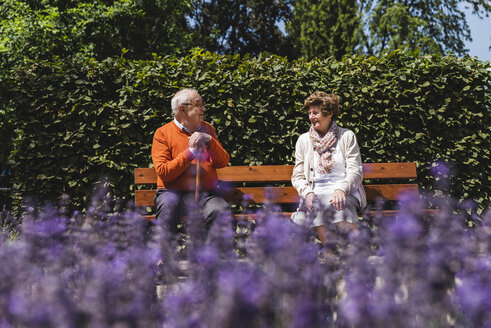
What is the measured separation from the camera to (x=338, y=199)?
3.34m

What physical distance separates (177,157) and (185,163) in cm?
9

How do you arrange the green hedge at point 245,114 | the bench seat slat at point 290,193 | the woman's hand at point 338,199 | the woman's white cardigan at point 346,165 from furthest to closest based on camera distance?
the green hedge at point 245,114 → the bench seat slat at point 290,193 → the woman's white cardigan at point 346,165 → the woman's hand at point 338,199

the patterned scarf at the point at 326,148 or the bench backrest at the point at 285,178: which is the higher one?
the patterned scarf at the point at 326,148

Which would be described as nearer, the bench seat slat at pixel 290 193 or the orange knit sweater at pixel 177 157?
the orange knit sweater at pixel 177 157

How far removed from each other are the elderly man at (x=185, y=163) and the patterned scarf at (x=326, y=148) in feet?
2.81

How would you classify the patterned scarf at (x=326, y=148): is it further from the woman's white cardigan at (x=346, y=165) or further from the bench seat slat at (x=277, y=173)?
the bench seat slat at (x=277, y=173)

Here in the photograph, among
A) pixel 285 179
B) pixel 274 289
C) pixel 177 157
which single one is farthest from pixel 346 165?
pixel 274 289

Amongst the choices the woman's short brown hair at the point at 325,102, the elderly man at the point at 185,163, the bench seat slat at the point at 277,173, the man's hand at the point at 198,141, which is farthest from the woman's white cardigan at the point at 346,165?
the man's hand at the point at 198,141

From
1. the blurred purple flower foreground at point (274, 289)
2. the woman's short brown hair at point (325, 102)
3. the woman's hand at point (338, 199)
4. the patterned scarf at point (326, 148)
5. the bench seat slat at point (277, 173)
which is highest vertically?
the woman's short brown hair at point (325, 102)

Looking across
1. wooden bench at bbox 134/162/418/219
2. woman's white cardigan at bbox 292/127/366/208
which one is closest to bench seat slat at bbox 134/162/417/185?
wooden bench at bbox 134/162/418/219

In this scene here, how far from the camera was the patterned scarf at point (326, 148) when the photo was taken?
3658 millimetres

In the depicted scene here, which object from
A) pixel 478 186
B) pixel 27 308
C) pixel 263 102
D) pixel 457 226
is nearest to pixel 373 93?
pixel 263 102

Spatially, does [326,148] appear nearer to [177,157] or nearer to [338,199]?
[338,199]

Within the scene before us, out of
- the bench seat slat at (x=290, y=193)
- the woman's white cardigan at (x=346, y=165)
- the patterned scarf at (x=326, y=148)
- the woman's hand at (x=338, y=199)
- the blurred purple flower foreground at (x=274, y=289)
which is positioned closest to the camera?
the blurred purple flower foreground at (x=274, y=289)
